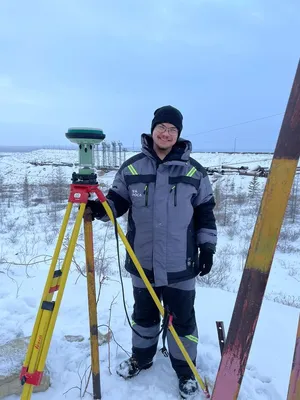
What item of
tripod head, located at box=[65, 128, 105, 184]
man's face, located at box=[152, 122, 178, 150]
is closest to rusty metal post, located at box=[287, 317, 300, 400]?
tripod head, located at box=[65, 128, 105, 184]

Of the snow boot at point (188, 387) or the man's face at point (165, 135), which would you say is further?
the snow boot at point (188, 387)

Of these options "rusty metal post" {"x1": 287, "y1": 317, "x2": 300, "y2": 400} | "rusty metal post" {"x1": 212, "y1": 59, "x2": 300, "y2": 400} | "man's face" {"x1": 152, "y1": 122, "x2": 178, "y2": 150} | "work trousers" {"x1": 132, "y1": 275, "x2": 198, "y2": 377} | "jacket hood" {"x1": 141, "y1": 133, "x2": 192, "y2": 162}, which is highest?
"man's face" {"x1": 152, "y1": 122, "x2": 178, "y2": 150}

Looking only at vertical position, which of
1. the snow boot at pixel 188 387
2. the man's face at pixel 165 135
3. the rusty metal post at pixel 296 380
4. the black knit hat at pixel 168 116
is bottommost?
the snow boot at pixel 188 387

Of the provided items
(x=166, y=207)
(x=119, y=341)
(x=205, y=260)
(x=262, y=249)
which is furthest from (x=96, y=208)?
(x=119, y=341)

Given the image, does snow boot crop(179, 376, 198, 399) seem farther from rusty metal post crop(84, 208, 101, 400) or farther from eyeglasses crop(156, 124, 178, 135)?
eyeglasses crop(156, 124, 178, 135)

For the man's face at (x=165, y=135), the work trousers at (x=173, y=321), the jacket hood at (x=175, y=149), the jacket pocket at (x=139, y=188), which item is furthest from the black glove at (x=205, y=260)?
the man's face at (x=165, y=135)

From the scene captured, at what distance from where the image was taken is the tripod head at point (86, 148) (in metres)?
1.32

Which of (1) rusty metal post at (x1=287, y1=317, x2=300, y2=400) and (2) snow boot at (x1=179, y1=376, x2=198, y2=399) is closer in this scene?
(1) rusty metal post at (x1=287, y1=317, x2=300, y2=400)

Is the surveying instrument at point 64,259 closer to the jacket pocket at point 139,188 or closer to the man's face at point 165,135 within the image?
the jacket pocket at point 139,188

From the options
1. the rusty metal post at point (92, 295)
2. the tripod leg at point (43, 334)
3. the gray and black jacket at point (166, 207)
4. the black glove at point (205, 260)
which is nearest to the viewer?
the tripod leg at point (43, 334)

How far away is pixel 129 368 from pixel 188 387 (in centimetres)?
42

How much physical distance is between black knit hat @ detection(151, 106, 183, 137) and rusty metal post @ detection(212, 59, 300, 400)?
1.02 meters

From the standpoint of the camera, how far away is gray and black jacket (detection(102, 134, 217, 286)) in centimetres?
175

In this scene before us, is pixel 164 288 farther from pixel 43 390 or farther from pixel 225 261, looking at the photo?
pixel 225 261
